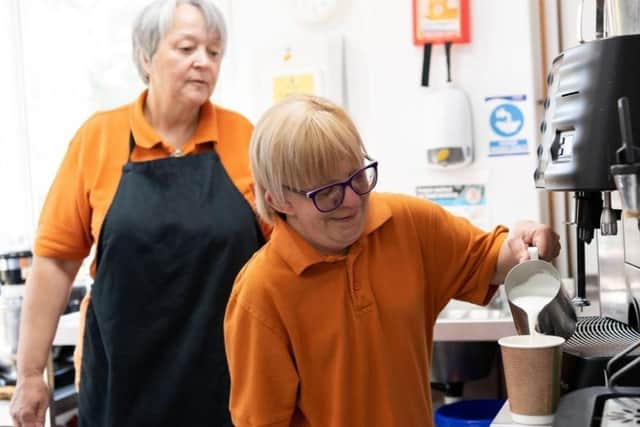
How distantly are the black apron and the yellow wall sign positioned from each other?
120 centimetres

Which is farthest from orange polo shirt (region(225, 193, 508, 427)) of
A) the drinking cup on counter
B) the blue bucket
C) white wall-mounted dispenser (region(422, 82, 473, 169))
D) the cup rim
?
white wall-mounted dispenser (region(422, 82, 473, 169))

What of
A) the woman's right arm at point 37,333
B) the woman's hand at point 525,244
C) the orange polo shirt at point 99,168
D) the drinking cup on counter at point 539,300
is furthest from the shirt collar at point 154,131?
the drinking cup on counter at point 539,300

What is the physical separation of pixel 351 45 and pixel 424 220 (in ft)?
5.33

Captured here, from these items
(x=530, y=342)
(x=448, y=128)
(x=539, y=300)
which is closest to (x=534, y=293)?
(x=539, y=300)

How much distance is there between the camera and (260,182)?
Answer: 49.6 inches

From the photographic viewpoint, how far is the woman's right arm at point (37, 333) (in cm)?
174

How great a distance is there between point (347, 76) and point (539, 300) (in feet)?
6.13

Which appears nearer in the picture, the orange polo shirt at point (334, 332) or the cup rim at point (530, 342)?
the cup rim at point (530, 342)

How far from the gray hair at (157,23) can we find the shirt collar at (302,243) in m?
0.61

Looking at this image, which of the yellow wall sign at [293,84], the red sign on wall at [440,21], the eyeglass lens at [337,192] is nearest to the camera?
the eyeglass lens at [337,192]

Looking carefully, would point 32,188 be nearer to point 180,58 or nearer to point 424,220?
point 180,58

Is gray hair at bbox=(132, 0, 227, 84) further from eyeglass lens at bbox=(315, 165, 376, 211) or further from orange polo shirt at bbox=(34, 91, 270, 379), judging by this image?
eyeglass lens at bbox=(315, 165, 376, 211)

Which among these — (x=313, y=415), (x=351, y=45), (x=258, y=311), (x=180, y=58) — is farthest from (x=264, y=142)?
(x=351, y=45)

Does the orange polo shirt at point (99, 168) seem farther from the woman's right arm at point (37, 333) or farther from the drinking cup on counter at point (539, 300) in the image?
the drinking cup on counter at point (539, 300)
